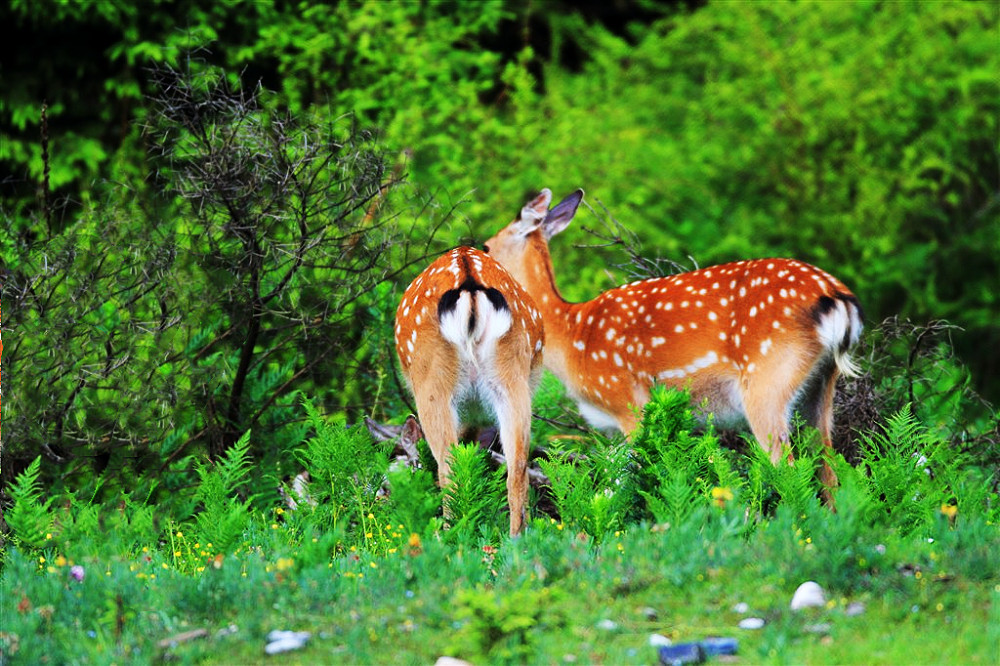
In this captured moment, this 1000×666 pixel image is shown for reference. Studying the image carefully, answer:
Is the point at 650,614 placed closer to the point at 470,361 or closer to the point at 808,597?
the point at 808,597

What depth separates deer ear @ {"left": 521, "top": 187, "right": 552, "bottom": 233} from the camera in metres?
8.12

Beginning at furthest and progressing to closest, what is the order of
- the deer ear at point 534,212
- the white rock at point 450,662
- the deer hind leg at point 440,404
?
the deer ear at point 534,212
the deer hind leg at point 440,404
the white rock at point 450,662

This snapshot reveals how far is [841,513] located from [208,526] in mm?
2613

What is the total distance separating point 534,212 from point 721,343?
179cm

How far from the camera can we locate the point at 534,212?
26.8ft

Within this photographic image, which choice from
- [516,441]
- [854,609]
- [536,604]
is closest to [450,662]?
[536,604]

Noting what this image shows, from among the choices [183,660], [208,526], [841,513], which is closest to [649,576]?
[841,513]

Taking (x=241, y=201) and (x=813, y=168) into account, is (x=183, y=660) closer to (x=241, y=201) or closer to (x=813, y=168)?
(x=241, y=201)

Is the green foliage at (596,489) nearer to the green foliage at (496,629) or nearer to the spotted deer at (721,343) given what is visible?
the spotted deer at (721,343)

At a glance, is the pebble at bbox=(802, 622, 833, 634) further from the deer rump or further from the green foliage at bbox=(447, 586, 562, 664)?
the deer rump

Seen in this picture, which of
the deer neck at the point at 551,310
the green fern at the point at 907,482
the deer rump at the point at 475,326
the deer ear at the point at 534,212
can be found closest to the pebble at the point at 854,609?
the green fern at the point at 907,482

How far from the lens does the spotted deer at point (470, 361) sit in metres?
5.77

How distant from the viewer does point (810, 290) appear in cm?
654

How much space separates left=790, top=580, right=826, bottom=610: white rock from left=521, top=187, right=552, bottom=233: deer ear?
4.21m
